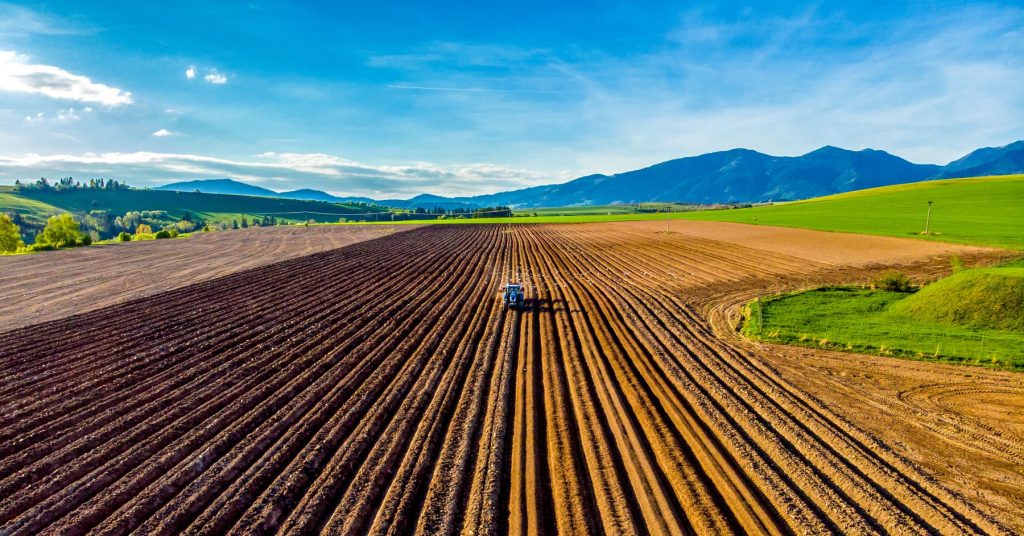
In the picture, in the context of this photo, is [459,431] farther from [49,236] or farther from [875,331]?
[49,236]

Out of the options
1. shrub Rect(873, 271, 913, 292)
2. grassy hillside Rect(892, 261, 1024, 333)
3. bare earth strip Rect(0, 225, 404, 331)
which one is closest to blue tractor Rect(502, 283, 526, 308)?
grassy hillside Rect(892, 261, 1024, 333)

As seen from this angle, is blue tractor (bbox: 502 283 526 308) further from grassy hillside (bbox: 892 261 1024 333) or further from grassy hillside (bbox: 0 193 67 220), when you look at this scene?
grassy hillside (bbox: 0 193 67 220)

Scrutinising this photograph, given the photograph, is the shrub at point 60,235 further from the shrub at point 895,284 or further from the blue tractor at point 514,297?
the shrub at point 895,284

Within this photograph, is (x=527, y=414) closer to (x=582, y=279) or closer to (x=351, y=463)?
(x=351, y=463)

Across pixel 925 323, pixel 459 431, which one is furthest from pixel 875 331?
pixel 459 431

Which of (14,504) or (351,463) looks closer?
(14,504)

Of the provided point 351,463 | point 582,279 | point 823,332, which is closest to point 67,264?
point 582,279

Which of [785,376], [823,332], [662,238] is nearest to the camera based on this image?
[785,376]
